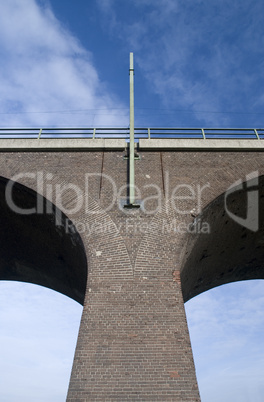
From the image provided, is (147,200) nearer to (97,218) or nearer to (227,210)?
(97,218)

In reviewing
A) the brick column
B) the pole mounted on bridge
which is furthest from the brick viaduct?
the pole mounted on bridge

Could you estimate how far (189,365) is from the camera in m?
5.41

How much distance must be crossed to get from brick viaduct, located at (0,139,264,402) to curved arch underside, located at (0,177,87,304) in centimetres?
5

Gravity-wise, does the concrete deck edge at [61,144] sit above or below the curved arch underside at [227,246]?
above

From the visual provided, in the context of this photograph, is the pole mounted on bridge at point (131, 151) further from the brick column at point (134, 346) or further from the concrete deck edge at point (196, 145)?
the brick column at point (134, 346)

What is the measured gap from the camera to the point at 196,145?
906 centimetres

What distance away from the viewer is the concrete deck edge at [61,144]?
8.86 metres

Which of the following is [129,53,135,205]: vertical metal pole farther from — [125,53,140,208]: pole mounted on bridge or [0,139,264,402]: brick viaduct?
[0,139,264,402]: brick viaduct

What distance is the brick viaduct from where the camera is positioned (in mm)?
5473

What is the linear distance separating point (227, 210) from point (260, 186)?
1.15 metres

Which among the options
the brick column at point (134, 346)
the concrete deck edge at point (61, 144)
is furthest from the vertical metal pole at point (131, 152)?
the brick column at point (134, 346)

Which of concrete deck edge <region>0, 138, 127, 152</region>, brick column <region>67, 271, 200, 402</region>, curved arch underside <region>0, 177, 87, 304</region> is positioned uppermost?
concrete deck edge <region>0, 138, 127, 152</region>

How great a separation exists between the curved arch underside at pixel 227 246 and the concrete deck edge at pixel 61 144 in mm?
3335

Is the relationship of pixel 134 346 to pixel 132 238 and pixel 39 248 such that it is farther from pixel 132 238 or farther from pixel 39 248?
pixel 39 248
